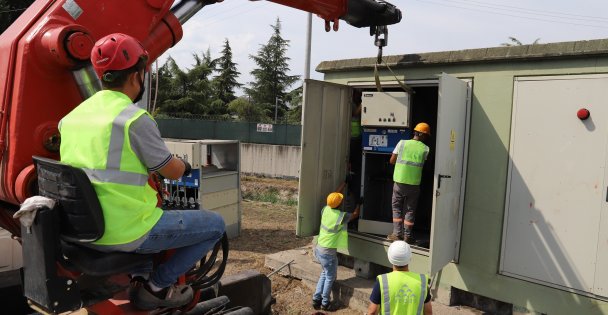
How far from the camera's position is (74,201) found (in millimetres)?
2256

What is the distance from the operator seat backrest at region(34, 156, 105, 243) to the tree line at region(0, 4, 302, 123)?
26291 mm

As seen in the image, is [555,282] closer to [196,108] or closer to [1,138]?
[1,138]

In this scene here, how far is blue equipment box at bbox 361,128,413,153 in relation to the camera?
21.7 feet

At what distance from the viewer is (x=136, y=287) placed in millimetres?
2711

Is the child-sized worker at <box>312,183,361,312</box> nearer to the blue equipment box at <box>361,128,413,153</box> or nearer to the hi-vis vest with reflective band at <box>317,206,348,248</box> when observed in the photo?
the hi-vis vest with reflective band at <box>317,206,348,248</box>

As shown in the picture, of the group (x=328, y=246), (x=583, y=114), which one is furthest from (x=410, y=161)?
(x=583, y=114)

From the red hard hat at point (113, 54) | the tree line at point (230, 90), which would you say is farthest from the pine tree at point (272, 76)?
the red hard hat at point (113, 54)

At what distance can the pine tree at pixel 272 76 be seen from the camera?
120ft

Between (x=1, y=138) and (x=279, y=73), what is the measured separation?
3520 cm

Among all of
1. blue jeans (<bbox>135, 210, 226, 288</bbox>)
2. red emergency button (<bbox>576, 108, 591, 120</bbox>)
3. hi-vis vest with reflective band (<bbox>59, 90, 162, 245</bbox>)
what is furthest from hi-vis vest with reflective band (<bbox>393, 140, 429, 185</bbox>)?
hi-vis vest with reflective band (<bbox>59, 90, 162, 245</bbox>)

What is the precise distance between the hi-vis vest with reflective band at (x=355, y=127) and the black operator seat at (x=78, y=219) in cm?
465

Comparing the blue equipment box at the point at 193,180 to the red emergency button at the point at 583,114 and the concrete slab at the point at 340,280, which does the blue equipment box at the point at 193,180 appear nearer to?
the concrete slab at the point at 340,280

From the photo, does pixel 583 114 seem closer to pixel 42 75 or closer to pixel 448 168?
pixel 448 168

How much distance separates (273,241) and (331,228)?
3660 mm
